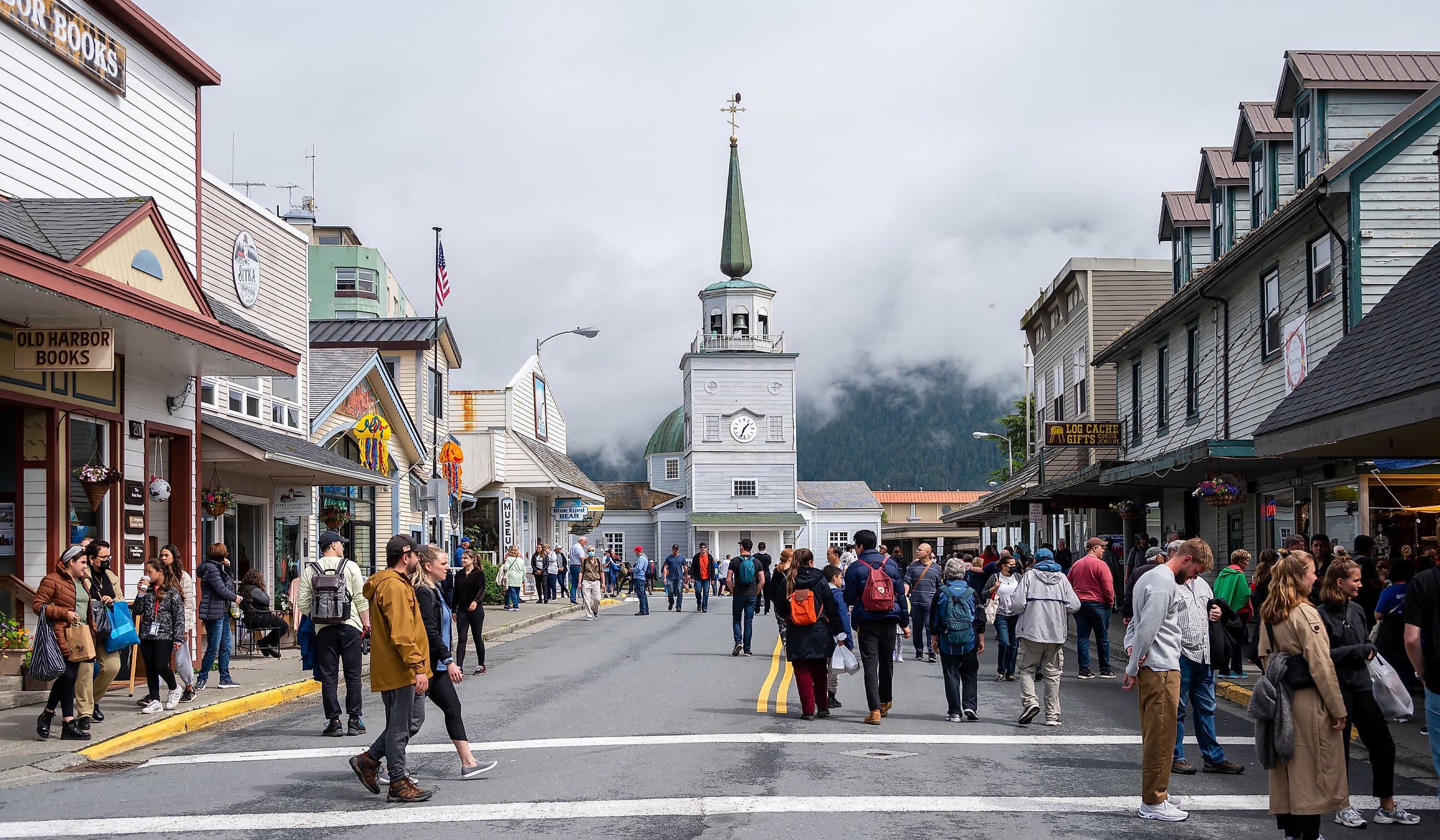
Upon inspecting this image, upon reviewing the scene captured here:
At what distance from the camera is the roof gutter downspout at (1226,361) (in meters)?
23.5

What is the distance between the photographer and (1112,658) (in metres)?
19.3

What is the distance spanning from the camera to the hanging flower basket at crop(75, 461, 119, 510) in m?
14.4

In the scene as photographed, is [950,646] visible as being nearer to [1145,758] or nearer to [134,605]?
[1145,758]

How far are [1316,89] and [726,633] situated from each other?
1349 cm

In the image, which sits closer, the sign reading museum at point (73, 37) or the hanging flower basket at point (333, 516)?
the sign reading museum at point (73, 37)

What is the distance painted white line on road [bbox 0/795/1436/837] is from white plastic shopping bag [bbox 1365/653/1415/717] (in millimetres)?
Answer: 846

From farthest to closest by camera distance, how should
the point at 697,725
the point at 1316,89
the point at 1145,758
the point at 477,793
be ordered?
the point at 1316,89, the point at 697,725, the point at 477,793, the point at 1145,758

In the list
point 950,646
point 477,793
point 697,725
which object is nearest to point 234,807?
point 477,793

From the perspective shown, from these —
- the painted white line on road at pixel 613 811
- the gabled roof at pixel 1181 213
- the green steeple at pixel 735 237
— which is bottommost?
the painted white line on road at pixel 613 811

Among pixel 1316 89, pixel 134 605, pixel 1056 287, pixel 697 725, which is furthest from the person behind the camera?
pixel 1056 287

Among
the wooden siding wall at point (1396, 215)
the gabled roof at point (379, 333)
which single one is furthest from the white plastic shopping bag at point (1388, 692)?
the gabled roof at point (379, 333)

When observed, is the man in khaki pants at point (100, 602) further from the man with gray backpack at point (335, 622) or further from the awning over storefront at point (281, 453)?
the awning over storefront at point (281, 453)

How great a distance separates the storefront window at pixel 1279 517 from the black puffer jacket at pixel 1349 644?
13.2 metres

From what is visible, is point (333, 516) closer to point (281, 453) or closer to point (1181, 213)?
point (281, 453)
